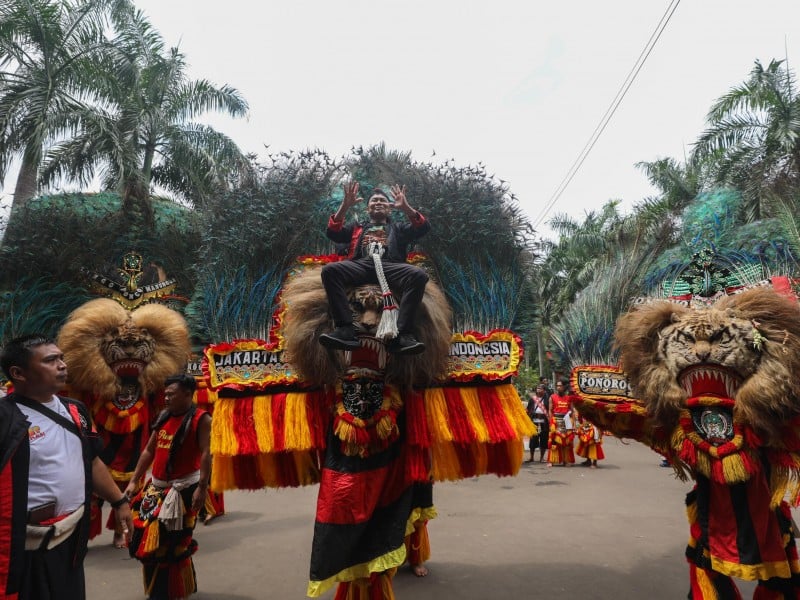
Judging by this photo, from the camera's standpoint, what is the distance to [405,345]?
3.23 meters

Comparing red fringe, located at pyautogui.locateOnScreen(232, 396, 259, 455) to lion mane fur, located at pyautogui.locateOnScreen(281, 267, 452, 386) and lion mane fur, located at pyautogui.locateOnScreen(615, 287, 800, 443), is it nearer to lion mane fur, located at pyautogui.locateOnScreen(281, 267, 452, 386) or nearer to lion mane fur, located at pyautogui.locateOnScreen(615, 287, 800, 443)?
lion mane fur, located at pyautogui.locateOnScreen(281, 267, 452, 386)

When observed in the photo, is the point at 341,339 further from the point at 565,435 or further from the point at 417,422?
the point at 565,435

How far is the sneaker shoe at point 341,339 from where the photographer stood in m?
3.14

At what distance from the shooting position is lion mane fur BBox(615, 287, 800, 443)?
9.96 ft

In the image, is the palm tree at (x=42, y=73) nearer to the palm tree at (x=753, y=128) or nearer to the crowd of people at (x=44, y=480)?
the crowd of people at (x=44, y=480)

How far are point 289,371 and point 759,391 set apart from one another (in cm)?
273

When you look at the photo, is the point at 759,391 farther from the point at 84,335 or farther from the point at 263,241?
the point at 84,335

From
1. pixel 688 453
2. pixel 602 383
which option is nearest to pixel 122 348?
pixel 602 383

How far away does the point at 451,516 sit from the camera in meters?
6.35

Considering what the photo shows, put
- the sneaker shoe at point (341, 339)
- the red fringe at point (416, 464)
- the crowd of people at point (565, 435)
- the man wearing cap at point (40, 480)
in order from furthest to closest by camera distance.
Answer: the crowd of people at point (565, 435) → the red fringe at point (416, 464) → the sneaker shoe at point (341, 339) → the man wearing cap at point (40, 480)

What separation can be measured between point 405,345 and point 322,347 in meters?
0.57

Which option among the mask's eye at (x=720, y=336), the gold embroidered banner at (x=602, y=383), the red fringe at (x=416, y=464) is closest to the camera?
the mask's eye at (x=720, y=336)

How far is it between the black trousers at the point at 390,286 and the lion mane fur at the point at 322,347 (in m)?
0.18

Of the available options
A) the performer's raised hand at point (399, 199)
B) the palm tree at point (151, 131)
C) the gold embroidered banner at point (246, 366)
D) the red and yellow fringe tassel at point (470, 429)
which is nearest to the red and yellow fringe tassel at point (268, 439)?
the gold embroidered banner at point (246, 366)
